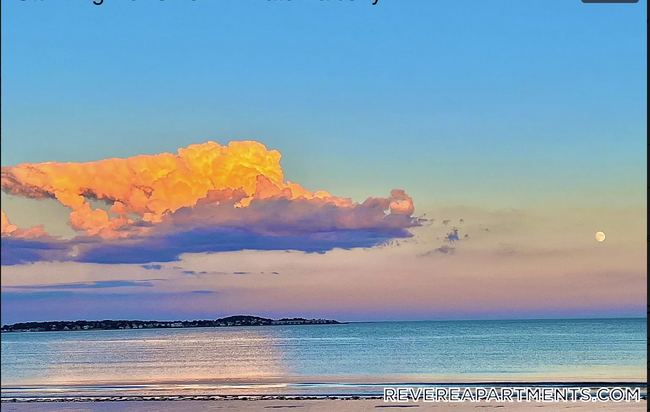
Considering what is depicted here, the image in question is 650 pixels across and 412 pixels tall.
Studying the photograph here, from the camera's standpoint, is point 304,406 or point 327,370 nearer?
point 304,406

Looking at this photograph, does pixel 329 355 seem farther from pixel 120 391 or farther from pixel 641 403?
pixel 641 403

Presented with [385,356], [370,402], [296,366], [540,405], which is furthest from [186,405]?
[385,356]

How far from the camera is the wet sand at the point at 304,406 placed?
2531cm

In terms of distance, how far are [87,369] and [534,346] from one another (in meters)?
50.8

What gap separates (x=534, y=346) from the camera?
293ft

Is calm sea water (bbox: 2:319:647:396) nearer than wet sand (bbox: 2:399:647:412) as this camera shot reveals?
No

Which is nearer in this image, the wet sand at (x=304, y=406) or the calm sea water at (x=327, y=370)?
the wet sand at (x=304, y=406)

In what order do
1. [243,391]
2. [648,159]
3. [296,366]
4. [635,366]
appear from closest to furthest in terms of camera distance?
[648,159] < [243,391] < [635,366] < [296,366]

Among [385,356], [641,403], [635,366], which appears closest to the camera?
[641,403]

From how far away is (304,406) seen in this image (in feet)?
87.0

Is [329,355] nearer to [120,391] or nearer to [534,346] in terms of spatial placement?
[534,346]

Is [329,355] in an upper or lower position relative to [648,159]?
lower

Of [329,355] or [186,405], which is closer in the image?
[186,405]

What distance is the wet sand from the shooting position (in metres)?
25.3
